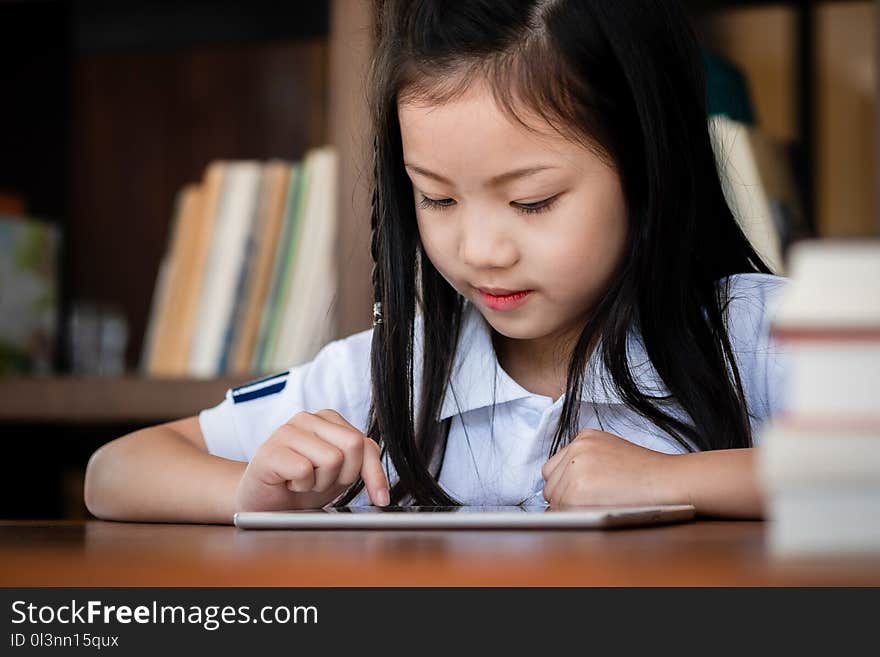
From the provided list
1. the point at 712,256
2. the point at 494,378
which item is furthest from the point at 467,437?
the point at 712,256

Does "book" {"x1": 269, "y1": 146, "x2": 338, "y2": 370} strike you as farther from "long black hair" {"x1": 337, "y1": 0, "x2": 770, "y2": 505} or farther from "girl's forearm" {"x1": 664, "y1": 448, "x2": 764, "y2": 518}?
"girl's forearm" {"x1": 664, "y1": 448, "x2": 764, "y2": 518}

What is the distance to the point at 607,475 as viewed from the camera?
84 centimetres

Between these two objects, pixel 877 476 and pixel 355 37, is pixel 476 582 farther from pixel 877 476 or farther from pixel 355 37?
pixel 355 37

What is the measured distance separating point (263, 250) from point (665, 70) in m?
0.75

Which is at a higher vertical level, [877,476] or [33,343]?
[33,343]

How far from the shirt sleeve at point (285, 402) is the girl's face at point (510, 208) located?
237mm

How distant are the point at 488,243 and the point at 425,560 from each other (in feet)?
1.79

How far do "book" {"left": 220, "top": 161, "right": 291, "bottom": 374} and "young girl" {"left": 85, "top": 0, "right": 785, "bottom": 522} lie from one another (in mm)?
398

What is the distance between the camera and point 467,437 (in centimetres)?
123

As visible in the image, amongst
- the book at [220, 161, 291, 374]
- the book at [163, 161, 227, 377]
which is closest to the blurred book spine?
the book at [163, 161, 227, 377]

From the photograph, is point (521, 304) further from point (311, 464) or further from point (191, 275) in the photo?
point (191, 275)

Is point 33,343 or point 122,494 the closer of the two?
point 122,494

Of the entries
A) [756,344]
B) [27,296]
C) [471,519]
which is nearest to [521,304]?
[756,344]

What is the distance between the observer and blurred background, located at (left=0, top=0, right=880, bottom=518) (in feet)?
5.23
